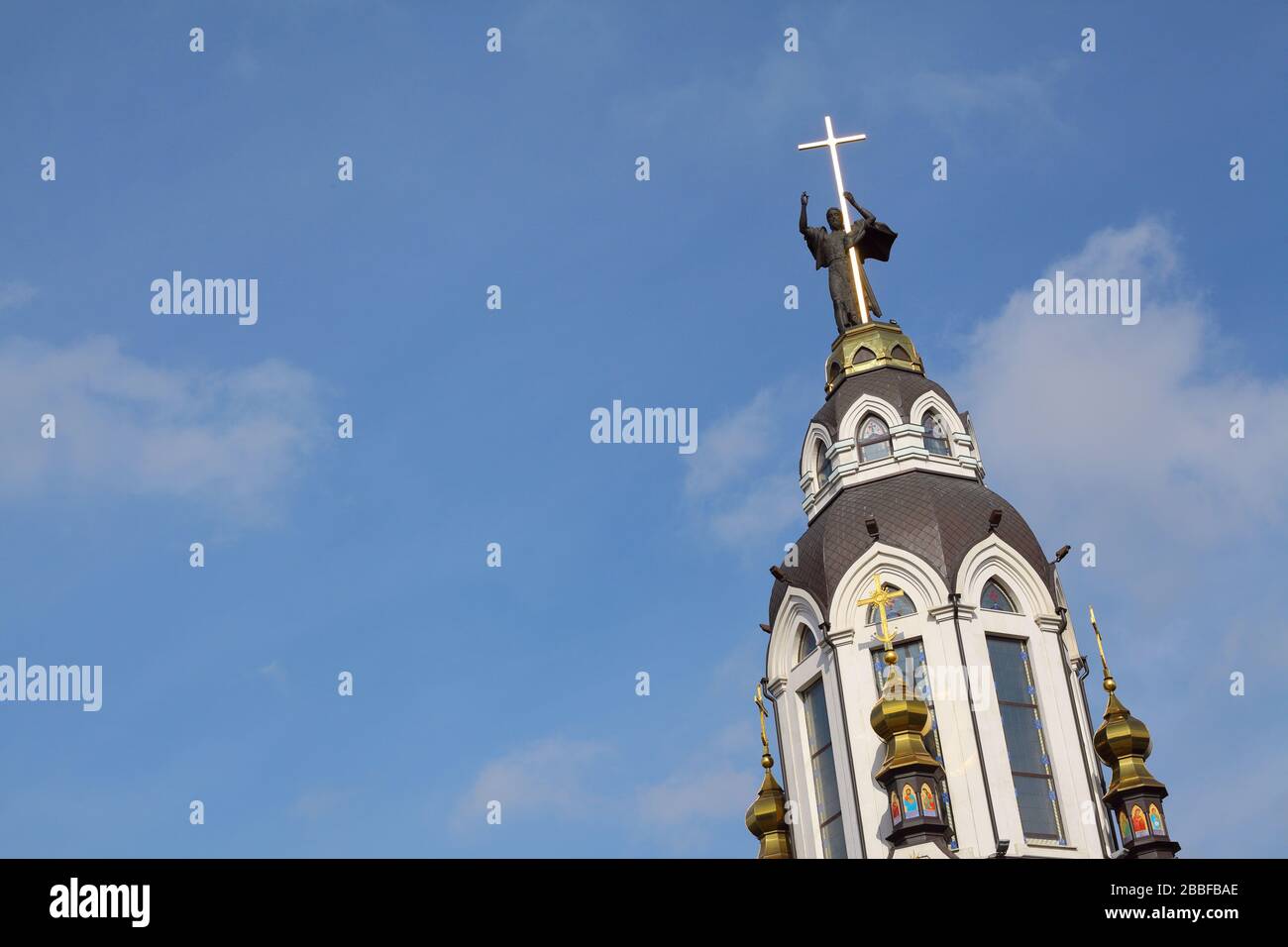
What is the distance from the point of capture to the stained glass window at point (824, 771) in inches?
→ 1137

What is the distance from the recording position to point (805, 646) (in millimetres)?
30703

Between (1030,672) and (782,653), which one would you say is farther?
(782,653)

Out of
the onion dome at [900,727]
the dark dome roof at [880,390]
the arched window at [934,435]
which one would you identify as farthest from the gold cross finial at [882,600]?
the dark dome roof at [880,390]

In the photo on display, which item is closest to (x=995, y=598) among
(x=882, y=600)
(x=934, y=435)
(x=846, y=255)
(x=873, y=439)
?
(x=882, y=600)

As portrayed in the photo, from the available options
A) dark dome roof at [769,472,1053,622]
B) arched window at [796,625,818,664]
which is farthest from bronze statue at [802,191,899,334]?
arched window at [796,625,818,664]

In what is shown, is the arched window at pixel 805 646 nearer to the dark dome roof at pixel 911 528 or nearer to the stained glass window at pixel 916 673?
the dark dome roof at pixel 911 528

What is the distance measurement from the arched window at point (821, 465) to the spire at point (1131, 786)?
23.5 feet

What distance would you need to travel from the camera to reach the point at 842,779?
2842 cm

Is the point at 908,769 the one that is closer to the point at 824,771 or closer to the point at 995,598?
the point at 824,771

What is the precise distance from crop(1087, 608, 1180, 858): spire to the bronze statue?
1067 centimetres

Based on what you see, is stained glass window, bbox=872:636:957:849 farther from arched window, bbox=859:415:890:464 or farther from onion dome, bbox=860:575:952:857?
arched window, bbox=859:415:890:464
